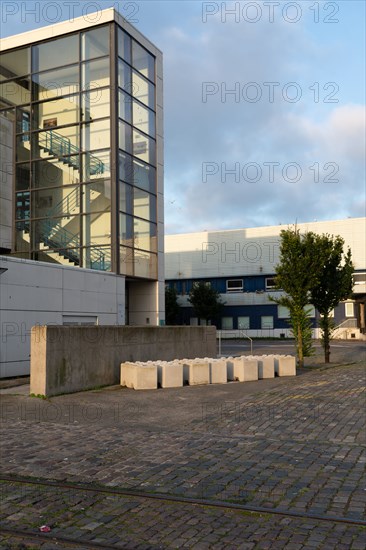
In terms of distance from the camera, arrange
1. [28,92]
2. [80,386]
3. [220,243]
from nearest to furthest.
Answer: [80,386] → [28,92] → [220,243]

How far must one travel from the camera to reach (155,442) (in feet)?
29.0

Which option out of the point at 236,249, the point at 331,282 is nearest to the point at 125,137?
the point at 331,282

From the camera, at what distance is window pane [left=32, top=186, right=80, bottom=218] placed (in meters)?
28.3

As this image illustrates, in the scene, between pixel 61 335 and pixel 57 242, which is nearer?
pixel 61 335

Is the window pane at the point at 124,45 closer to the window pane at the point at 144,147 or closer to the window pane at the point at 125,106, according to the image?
the window pane at the point at 125,106

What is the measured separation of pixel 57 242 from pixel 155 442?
20.6m

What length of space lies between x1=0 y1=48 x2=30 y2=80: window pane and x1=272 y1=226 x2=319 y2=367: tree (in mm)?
18810

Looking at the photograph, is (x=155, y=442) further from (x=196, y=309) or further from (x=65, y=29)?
(x=196, y=309)

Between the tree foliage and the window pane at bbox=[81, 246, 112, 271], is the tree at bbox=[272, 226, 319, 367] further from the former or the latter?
the window pane at bbox=[81, 246, 112, 271]

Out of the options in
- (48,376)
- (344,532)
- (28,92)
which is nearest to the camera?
(344,532)

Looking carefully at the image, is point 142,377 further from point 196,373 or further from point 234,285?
point 234,285

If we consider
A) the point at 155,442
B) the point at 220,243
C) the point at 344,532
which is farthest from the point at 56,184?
the point at 220,243

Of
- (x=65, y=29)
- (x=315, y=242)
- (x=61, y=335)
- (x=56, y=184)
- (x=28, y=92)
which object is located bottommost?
(x=61, y=335)

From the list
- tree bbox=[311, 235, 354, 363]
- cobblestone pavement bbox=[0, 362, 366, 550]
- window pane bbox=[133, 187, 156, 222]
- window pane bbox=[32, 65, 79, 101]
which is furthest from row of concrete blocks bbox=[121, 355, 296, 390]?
window pane bbox=[32, 65, 79, 101]
